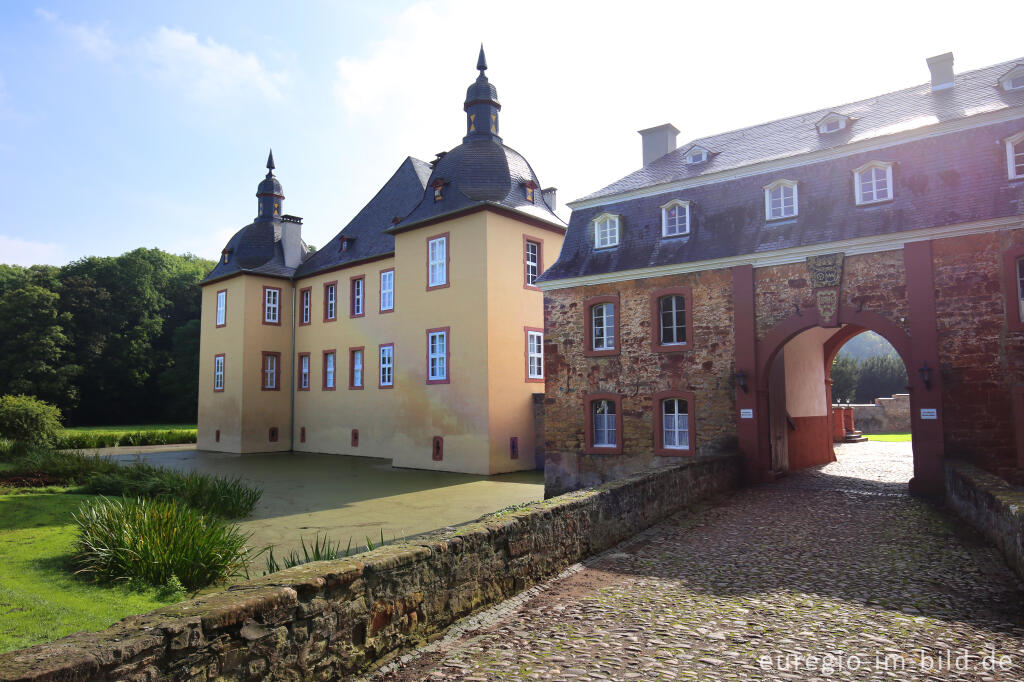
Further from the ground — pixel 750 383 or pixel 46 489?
pixel 750 383

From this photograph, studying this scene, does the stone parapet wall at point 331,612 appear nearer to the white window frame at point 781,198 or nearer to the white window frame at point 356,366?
the white window frame at point 781,198

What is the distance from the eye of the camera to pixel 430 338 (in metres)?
22.3

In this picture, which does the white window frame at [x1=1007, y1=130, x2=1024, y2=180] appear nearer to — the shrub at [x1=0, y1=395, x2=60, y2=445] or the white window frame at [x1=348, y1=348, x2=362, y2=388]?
the white window frame at [x1=348, y1=348, x2=362, y2=388]

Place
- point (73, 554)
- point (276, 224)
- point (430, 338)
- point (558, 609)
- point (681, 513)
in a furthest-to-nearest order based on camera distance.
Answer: point (276, 224), point (430, 338), point (681, 513), point (73, 554), point (558, 609)

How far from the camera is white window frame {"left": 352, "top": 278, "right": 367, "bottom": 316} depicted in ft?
91.1

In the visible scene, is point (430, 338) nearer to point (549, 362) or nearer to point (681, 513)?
point (549, 362)

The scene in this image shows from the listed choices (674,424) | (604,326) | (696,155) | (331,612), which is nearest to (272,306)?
(604,326)

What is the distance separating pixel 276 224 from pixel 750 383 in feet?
84.9

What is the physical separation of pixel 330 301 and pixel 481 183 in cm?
1093

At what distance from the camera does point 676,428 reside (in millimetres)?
15789

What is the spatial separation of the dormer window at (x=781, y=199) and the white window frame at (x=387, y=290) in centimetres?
1527

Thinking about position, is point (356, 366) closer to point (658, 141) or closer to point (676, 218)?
point (658, 141)

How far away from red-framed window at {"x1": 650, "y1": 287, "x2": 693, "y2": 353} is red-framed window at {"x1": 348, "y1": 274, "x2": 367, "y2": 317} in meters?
14.7

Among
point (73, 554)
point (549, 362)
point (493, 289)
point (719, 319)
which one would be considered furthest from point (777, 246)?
point (73, 554)
